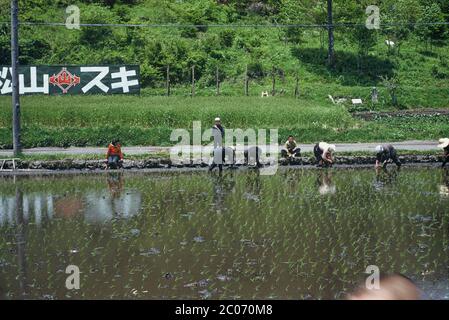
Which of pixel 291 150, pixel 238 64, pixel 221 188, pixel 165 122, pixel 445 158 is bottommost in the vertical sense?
pixel 221 188

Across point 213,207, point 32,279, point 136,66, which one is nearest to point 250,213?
point 213,207

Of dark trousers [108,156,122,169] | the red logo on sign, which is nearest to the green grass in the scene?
dark trousers [108,156,122,169]

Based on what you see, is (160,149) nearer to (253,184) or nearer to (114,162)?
(114,162)

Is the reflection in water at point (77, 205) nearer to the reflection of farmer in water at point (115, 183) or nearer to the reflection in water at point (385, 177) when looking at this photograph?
the reflection of farmer in water at point (115, 183)

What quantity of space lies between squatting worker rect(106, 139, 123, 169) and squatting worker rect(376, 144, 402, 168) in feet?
31.9

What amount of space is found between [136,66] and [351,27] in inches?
578

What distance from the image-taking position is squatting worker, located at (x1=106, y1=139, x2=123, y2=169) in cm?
2819

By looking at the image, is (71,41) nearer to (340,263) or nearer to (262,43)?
(262,43)

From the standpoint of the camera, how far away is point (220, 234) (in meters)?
17.8

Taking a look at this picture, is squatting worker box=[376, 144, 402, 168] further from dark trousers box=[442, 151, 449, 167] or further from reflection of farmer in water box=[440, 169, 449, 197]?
reflection of farmer in water box=[440, 169, 449, 197]

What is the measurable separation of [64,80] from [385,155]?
54.1 feet

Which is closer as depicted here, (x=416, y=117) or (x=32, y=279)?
(x=32, y=279)

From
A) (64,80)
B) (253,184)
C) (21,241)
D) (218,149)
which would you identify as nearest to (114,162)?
(218,149)

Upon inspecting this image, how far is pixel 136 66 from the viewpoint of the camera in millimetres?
36906
